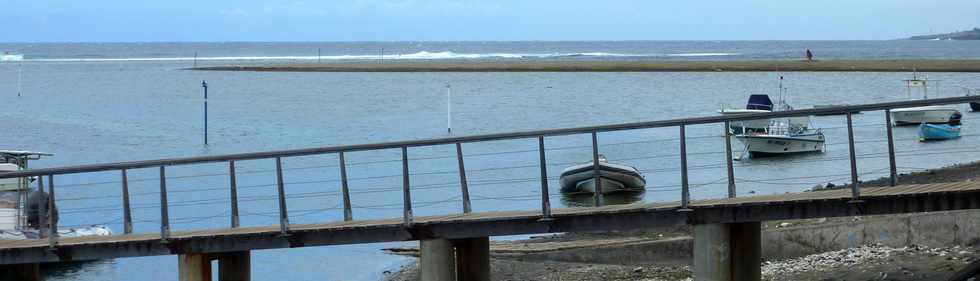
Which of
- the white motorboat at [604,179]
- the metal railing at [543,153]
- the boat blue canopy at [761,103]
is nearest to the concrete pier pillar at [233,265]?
the metal railing at [543,153]

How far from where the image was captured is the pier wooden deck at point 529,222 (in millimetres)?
11023

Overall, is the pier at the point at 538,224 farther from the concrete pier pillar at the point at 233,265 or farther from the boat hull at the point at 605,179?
the boat hull at the point at 605,179

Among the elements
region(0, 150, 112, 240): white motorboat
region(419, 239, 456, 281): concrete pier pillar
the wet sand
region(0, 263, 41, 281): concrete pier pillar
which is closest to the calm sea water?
region(0, 150, 112, 240): white motorboat

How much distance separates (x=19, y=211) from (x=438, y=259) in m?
7.48

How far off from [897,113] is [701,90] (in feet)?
125

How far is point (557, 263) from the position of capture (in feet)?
60.3

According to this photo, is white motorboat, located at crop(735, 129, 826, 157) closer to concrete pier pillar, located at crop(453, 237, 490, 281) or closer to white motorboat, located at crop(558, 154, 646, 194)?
white motorboat, located at crop(558, 154, 646, 194)

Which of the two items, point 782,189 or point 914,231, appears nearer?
point 914,231

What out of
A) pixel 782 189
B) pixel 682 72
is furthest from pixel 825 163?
pixel 682 72

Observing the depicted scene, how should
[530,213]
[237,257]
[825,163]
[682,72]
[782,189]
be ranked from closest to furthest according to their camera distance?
[530,213]
[237,257]
[782,189]
[825,163]
[682,72]

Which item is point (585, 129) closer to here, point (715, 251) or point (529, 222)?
point (529, 222)

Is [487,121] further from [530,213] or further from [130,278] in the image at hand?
[530,213]

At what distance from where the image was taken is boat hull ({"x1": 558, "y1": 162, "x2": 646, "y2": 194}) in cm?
2811

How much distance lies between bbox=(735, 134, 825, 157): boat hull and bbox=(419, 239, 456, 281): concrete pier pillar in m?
27.7
